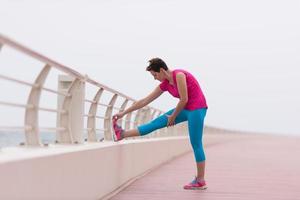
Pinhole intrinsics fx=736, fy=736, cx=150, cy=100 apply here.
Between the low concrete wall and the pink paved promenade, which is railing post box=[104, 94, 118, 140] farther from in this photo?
the pink paved promenade

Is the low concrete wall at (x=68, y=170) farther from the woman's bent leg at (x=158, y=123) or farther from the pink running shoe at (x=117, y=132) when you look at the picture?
the woman's bent leg at (x=158, y=123)

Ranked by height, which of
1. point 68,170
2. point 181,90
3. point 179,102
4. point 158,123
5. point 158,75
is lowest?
point 68,170

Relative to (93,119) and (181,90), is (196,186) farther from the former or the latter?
(93,119)

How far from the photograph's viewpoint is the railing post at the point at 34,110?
5738mm

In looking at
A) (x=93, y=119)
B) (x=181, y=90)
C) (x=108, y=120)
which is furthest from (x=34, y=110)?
(x=108, y=120)

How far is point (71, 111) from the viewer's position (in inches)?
303

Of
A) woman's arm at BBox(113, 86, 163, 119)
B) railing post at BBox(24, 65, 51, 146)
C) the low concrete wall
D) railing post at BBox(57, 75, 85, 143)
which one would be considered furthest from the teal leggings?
railing post at BBox(24, 65, 51, 146)

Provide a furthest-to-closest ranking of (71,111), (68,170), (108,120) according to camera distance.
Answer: (108,120) < (71,111) < (68,170)

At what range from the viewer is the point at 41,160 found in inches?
222

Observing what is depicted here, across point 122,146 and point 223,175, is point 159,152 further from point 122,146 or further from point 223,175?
point 122,146

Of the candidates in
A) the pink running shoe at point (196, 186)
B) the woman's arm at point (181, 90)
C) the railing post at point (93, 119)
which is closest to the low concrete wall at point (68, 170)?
the railing post at point (93, 119)

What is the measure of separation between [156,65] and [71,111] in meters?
1.63

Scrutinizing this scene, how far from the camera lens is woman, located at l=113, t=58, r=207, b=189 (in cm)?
898

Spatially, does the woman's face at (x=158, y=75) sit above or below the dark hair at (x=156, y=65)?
below
